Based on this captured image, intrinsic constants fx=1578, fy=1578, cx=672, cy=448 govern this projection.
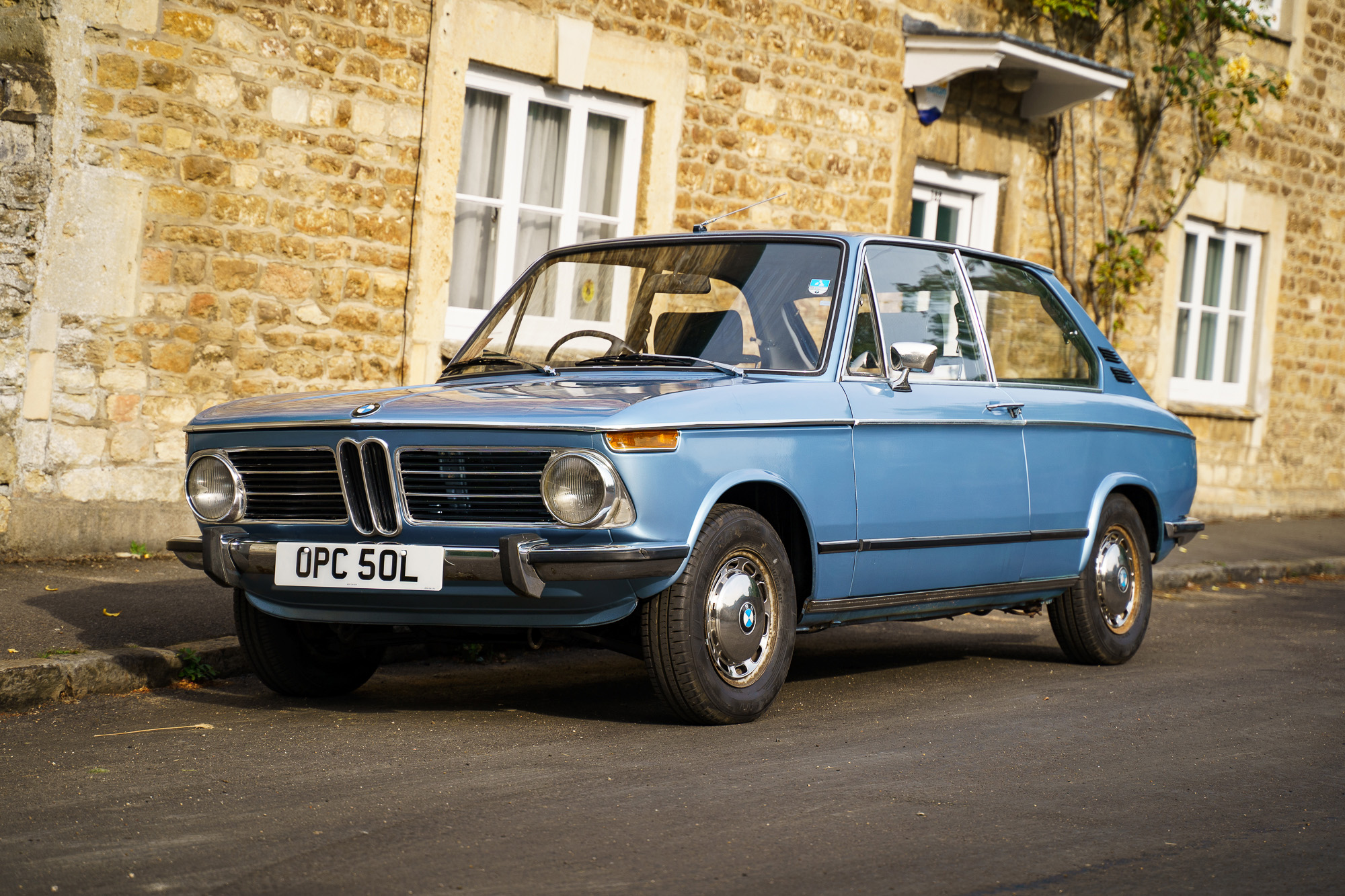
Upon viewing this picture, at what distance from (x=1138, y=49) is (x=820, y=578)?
Result: 11.6 meters

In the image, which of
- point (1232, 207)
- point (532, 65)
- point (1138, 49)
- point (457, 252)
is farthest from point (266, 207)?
point (1232, 207)

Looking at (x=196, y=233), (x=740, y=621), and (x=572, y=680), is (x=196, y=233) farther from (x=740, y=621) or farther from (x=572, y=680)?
(x=740, y=621)

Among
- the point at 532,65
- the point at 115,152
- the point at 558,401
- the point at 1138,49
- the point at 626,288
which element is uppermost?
the point at 1138,49

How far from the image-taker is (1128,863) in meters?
3.83

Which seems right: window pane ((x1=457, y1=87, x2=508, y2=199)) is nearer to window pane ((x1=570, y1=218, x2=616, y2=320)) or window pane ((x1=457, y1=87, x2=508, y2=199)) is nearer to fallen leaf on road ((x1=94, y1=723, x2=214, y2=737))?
window pane ((x1=570, y1=218, x2=616, y2=320))

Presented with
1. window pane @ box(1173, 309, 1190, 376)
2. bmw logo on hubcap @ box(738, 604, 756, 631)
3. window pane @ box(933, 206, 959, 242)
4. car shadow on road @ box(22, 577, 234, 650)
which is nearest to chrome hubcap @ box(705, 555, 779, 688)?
bmw logo on hubcap @ box(738, 604, 756, 631)

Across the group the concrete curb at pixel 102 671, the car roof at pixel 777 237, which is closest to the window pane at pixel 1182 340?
the car roof at pixel 777 237

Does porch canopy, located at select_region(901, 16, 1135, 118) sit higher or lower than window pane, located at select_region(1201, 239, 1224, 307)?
higher

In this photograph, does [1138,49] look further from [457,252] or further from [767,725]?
[767,725]

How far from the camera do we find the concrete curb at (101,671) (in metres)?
5.56

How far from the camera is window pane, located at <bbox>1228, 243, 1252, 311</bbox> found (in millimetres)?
17328

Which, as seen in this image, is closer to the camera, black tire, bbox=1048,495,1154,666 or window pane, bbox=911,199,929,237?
black tire, bbox=1048,495,1154,666

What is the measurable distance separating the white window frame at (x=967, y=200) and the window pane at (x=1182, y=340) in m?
3.18

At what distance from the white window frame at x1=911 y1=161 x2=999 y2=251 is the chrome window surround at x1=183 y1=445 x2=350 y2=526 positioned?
9.48 m
